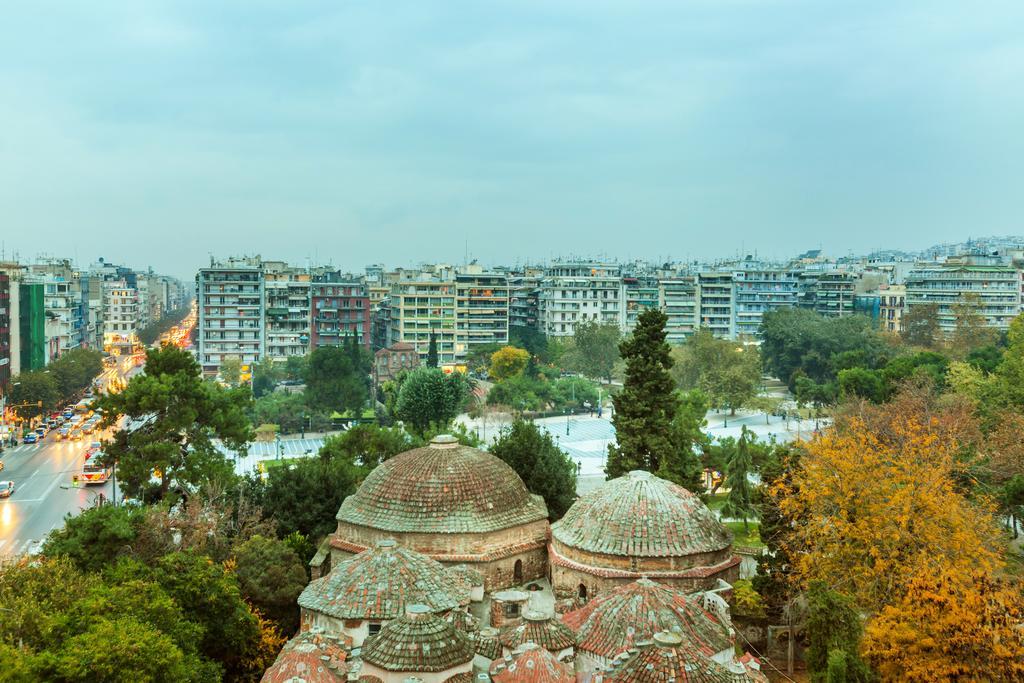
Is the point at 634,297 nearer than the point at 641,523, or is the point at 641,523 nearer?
the point at 641,523

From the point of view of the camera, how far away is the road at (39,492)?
146 ft

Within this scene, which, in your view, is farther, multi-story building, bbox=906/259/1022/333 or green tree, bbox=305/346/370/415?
multi-story building, bbox=906/259/1022/333

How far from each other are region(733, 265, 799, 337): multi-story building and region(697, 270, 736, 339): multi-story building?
1882 millimetres

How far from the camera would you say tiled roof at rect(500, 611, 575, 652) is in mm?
20656

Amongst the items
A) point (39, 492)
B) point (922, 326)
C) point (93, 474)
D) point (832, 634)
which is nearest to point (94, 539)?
point (832, 634)

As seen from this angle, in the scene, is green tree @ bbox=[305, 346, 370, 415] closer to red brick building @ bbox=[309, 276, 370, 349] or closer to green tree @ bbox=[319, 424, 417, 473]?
red brick building @ bbox=[309, 276, 370, 349]

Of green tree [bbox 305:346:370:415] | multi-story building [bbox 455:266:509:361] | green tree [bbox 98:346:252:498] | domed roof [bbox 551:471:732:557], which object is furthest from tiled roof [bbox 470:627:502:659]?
multi-story building [bbox 455:266:509:361]

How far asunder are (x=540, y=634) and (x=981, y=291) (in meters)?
95.4

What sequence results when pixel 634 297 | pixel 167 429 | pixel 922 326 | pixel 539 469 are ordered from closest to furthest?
1. pixel 539 469
2. pixel 167 429
3. pixel 922 326
4. pixel 634 297

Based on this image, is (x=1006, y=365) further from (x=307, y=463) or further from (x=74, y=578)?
(x=74, y=578)

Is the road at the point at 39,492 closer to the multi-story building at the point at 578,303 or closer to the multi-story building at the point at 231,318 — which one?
the multi-story building at the point at 231,318

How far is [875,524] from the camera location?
24.6 metres

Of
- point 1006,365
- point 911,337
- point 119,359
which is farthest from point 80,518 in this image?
point 119,359

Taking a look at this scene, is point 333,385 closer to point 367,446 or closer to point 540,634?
point 367,446
